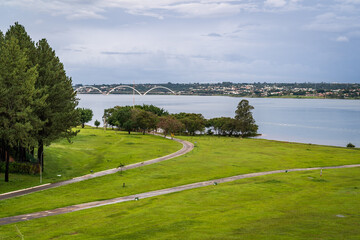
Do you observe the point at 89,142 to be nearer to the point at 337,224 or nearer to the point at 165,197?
the point at 165,197

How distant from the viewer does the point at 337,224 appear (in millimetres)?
23281

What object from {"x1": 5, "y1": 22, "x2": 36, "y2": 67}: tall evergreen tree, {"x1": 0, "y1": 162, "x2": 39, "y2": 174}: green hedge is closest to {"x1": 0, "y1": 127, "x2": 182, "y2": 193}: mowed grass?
{"x1": 0, "y1": 162, "x2": 39, "y2": 174}: green hedge

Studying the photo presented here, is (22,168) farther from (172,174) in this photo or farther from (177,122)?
(177,122)

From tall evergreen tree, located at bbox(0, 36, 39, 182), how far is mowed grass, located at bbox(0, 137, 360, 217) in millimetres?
9776

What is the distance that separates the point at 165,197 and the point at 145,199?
2.17 meters

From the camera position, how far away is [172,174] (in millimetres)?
50344

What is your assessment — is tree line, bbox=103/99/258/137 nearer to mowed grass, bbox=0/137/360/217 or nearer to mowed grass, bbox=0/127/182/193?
mowed grass, bbox=0/127/182/193

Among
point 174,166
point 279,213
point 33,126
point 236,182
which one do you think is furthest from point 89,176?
point 279,213

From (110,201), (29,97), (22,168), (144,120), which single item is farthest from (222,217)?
(144,120)

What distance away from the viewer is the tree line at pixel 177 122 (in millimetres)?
114156

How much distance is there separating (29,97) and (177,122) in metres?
69.8

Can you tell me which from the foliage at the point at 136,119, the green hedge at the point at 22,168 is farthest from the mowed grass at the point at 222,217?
the foliage at the point at 136,119

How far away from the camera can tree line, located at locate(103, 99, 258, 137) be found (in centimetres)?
11416

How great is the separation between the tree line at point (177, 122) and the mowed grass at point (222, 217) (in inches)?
2962
